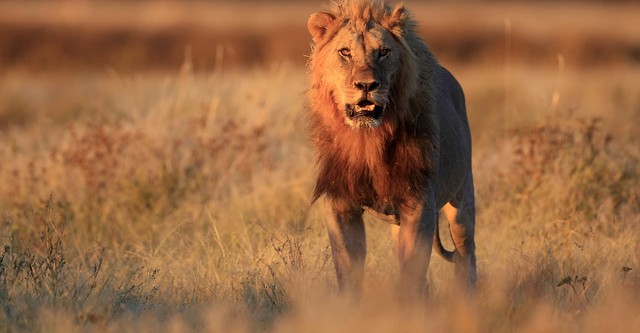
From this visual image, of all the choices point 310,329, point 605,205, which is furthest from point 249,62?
point 310,329

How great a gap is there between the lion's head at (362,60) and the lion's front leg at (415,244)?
1.84ft

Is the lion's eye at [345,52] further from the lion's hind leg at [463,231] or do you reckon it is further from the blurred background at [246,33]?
the blurred background at [246,33]

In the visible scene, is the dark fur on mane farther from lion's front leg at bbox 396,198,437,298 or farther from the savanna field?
the savanna field

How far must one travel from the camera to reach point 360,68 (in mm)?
6480

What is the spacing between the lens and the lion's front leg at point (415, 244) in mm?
6668

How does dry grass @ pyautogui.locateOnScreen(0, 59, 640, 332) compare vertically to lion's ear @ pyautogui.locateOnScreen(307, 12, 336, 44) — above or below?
below

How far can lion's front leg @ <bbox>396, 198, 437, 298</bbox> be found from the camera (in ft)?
21.9

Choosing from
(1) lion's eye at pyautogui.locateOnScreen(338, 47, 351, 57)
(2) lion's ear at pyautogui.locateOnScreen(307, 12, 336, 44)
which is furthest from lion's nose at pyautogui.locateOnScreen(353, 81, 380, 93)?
(2) lion's ear at pyautogui.locateOnScreen(307, 12, 336, 44)

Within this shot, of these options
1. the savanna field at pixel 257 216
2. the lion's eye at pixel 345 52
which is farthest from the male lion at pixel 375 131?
the savanna field at pixel 257 216

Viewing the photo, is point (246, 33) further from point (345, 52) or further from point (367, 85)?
point (367, 85)

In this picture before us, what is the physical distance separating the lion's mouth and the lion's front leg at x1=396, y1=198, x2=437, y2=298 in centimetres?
61

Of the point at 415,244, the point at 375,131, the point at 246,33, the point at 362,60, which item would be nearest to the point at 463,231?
the point at 415,244

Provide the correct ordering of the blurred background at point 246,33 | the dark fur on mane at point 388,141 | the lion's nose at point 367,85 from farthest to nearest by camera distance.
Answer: the blurred background at point 246,33 → the dark fur on mane at point 388,141 → the lion's nose at point 367,85

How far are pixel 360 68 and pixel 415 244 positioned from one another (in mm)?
1050
